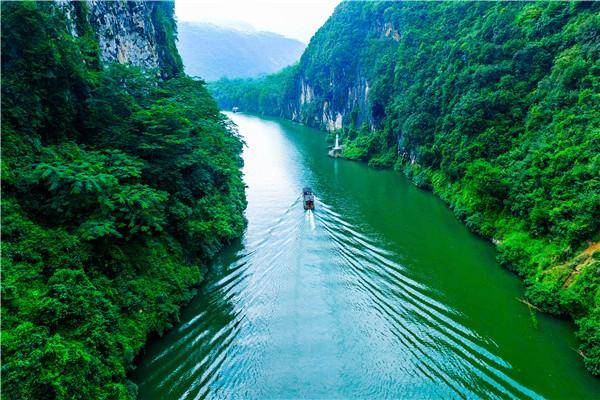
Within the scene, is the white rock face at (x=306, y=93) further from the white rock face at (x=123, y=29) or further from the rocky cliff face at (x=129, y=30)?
the white rock face at (x=123, y=29)

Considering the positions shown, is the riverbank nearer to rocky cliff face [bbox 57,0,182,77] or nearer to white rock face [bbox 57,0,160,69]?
rocky cliff face [bbox 57,0,182,77]

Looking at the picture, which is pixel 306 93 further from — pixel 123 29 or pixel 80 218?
pixel 80 218

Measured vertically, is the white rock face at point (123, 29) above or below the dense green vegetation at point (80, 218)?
above

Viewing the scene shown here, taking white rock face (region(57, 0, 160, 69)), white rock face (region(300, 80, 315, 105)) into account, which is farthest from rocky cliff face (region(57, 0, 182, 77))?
white rock face (region(300, 80, 315, 105))

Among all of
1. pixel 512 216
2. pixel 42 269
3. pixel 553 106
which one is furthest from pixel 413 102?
pixel 42 269

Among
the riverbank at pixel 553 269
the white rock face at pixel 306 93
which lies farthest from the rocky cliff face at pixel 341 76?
the riverbank at pixel 553 269

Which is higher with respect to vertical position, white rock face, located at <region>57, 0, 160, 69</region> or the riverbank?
white rock face, located at <region>57, 0, 160, 69</region>
